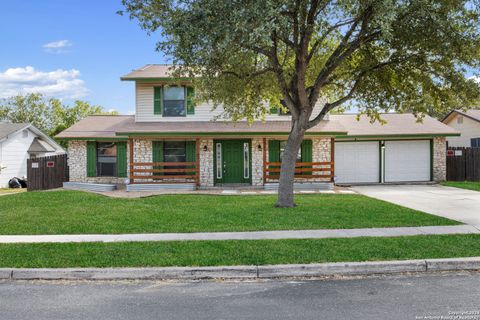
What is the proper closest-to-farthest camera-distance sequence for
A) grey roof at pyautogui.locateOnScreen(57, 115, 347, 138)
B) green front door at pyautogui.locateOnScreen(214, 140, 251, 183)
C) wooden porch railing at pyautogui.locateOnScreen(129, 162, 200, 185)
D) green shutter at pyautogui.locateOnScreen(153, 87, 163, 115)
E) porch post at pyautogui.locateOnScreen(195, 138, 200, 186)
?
grey roof at pyautogui.locateOnScreen(57, 115, 347, 138) < wooden porch railing at pyautogui.locateOnScreen(129, 162, 200, 185) < porch post at pyautogui.locateOnScreen(195, 138, 200, 186) < green front door at pyautogui.locateOnScreen(214, 140, 251, 183) < green shutter at pyautogui.locateOnScreen(153, 87, 163, 115)

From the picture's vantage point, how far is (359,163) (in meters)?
22.3

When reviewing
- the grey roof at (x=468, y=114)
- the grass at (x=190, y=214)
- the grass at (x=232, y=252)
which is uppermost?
the grey roof at (x=468, y=114)

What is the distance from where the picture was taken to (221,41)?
35.6 feet

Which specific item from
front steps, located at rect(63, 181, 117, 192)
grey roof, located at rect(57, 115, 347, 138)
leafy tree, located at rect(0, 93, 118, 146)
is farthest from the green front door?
leafy tree, located at rect(0, 93, 118, 146)

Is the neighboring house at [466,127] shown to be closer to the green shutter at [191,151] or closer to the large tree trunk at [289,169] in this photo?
the green shutter at [191,151]

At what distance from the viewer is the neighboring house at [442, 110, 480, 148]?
28.6m

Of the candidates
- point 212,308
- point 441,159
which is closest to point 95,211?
point 212,308

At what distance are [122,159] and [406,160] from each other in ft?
49.2

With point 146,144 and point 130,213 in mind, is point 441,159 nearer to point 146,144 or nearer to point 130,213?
point 146,144

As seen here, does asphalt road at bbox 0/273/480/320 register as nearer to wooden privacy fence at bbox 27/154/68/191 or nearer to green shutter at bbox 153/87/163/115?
green shutter at bbox 153/87/163/115

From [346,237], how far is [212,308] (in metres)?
4.43

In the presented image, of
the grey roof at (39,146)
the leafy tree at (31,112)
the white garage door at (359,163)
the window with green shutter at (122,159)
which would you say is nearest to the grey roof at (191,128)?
the window with green shutter at (122,159)

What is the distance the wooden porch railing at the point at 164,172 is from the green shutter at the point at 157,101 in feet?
9.20

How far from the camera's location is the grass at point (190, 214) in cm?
1006
